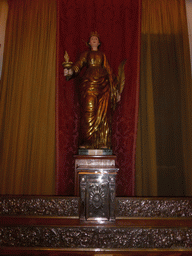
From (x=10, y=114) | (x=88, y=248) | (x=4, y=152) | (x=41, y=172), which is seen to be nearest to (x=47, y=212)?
(x=88, y=248)

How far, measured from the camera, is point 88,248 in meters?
1.28

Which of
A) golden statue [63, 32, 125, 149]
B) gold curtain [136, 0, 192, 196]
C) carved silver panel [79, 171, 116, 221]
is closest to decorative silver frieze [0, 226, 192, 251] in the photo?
carved silver panel [79, 171, 116, 221]

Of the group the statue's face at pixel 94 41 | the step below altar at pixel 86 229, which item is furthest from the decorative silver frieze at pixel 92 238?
the statue's face at pixel 94 41

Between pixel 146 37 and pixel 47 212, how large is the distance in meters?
2.41

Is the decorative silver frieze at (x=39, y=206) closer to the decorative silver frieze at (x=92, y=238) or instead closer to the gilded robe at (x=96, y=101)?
the decorative silver frieze at (x=92, y=238)

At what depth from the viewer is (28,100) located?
2.33 meters

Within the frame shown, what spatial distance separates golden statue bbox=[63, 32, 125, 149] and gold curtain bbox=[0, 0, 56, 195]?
23.6 inches

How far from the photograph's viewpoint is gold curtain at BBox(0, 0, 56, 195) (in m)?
2.19

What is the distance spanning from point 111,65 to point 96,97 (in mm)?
745

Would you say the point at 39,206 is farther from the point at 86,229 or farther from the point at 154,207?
the point at 154,207

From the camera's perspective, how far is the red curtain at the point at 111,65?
7.22ft

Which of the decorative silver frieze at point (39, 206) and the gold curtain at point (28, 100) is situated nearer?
the decorative silver frieze at point (39, 206)

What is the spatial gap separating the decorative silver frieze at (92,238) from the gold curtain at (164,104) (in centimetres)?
85

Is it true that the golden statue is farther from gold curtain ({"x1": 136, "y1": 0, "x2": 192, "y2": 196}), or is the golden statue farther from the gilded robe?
gold curtain ({"x1": 136, "y1": 0, "x2": 192, "y2": 196})
